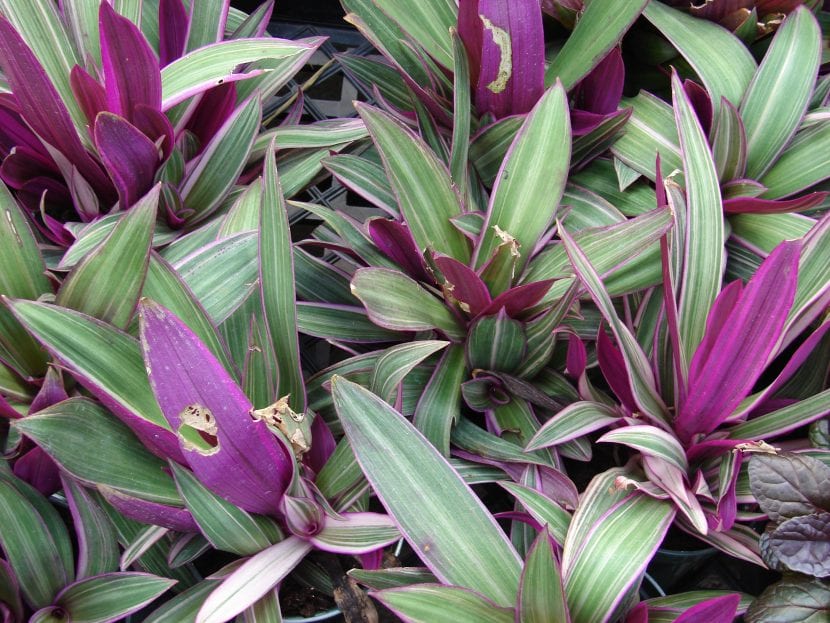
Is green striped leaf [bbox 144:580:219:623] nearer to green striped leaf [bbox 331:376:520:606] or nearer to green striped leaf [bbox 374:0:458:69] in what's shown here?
green striped leaf [bbox 331:376:520:606]

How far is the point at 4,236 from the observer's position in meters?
0.71

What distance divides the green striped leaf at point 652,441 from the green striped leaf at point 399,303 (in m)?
0.24

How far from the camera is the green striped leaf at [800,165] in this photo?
889mm

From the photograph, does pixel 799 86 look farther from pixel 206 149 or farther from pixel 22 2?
pixel 22 2

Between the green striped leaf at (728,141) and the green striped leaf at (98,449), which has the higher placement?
the green striped leaf at (728,141)

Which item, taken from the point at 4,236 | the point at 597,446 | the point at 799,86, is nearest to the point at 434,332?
the point at 597,446

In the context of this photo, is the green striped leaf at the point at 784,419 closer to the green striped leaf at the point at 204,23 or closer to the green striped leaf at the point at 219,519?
the green striped leaf at the point at 219,519

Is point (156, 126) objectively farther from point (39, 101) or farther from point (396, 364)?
point (396, 364)

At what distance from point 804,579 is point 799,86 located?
66cm

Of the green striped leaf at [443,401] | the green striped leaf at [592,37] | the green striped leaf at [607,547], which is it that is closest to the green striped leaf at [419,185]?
the green striped leaf at [443,401]

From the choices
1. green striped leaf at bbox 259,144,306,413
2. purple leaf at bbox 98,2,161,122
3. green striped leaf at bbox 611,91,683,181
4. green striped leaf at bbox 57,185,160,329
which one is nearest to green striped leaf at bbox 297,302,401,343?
green striped leaf at bbox 259,144,306,413

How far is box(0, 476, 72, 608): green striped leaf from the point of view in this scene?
→ 657mm

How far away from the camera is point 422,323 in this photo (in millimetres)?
760

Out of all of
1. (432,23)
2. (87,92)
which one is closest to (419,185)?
(432,23)
